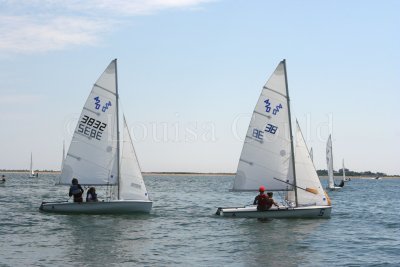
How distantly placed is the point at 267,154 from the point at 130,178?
295 inches

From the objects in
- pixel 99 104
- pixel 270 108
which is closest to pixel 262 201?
pixel 270 108

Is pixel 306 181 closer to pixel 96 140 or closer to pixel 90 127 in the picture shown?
pixel 96 140

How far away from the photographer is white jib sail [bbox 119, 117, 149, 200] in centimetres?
3216

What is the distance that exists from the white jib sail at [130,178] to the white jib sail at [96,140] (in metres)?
0.65

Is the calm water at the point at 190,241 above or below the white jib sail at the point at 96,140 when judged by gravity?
below

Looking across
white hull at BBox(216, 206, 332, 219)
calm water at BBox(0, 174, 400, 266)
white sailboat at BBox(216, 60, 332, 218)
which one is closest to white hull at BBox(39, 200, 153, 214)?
calm water at BBox(0, 174, 400, 266)

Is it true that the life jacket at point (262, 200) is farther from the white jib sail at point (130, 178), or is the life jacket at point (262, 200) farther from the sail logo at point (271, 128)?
the white jib sail at point (130, 178)

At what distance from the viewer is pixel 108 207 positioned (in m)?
31.0

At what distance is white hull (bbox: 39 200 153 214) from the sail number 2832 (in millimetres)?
3990

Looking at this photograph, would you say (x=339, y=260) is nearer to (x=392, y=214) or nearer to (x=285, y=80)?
(x=285, y=80)

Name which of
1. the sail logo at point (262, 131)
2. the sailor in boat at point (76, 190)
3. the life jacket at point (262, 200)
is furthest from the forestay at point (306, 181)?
the sailor in boat at point (76, 190)

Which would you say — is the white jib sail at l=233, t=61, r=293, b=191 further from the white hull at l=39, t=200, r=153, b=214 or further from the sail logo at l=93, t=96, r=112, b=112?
the sail logo at l=93, t=96, r=112, b=112

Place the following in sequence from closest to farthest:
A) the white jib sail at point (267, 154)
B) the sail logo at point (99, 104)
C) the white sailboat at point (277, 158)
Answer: the white sailboat at point (277, 158), the white jib sail at point (267, 154), the sail logo at point (99, 104)

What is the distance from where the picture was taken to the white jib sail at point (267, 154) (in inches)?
1231
